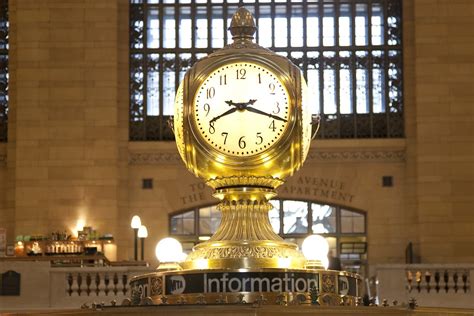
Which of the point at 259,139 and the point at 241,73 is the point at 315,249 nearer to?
the point at 259,139

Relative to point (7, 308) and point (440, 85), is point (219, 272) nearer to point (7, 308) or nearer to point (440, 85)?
point (7, 308)

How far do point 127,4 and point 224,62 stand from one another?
104ft

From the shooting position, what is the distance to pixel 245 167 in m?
4.37

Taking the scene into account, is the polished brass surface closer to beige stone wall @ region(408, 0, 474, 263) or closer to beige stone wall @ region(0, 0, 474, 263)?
beige stone wall @ region(408, 0, 474, 263)

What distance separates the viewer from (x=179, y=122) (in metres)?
4.48

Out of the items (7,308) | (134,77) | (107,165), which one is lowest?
(7,308)

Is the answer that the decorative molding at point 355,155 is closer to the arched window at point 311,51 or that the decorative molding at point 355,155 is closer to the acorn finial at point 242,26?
the arched window at point 311,51

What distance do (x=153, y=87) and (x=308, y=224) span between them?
19.1 ft

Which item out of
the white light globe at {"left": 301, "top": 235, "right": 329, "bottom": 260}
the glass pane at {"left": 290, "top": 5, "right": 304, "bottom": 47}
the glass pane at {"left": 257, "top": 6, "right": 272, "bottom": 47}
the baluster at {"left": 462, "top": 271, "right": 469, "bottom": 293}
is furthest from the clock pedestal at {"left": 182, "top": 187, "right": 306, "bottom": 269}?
the glass pane at {"left": 257, "top": 6, "right": 272, "bottom": 47}

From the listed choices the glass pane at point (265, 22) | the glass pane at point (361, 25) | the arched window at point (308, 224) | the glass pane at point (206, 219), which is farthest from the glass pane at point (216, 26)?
the arched window at point (308, 224)

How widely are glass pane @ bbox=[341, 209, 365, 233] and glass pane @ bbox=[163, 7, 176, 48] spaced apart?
6.74 meters

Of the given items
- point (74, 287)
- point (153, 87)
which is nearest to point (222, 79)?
→ point (74, 287)

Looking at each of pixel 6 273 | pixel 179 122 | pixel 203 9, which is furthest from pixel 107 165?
pixel 179 122

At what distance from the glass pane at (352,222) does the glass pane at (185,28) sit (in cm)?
644
